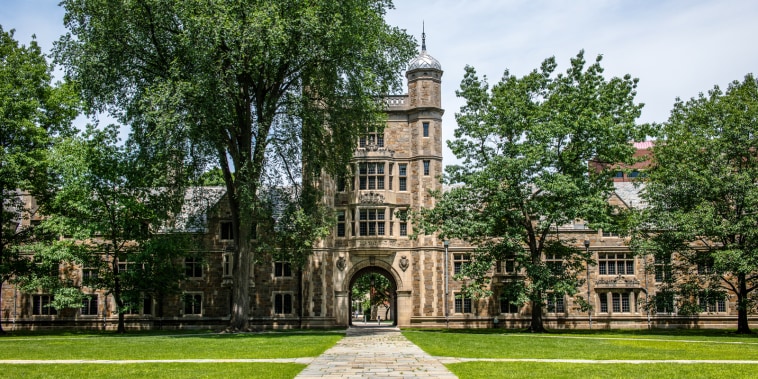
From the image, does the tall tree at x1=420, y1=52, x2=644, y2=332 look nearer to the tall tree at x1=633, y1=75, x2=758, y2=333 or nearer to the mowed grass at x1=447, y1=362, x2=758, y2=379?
the tall tree at x1=633, y1=75, x2=758, y2=333

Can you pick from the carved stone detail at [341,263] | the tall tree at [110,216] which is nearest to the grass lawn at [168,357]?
the tall tree at [110,216]

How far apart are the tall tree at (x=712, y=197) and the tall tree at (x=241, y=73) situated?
47.1ft

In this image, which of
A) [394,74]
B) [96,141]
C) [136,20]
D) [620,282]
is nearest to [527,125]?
[394,74]

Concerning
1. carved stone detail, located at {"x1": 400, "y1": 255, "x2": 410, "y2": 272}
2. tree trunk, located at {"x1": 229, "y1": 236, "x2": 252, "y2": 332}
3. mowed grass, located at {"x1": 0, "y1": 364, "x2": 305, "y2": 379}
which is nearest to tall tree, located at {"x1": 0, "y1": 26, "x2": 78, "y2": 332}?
tree trunk, located at {"x1": 229, "y1": 236, "x2": 252, "y2": 332}

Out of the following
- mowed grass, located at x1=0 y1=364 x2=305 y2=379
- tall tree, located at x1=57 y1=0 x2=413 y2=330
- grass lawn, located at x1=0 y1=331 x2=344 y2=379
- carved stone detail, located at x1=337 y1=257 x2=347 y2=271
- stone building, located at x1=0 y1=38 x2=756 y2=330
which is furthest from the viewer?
carved stone detail, located at x1=337 y1=257 x2=347 y2=271

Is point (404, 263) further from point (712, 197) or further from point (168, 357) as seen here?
point (168, 357)

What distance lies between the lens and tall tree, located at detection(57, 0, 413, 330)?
29.3m

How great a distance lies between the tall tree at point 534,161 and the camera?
113 ft

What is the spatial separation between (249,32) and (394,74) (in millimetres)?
8473

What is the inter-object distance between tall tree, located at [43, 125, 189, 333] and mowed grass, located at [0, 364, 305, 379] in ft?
63.4

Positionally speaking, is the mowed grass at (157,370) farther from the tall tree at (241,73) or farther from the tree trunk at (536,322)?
the tree trunk at (536,322)

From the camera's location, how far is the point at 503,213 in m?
35.3

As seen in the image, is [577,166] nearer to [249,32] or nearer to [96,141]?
[249,32]

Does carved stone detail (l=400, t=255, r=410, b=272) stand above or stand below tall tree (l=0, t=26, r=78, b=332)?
below
